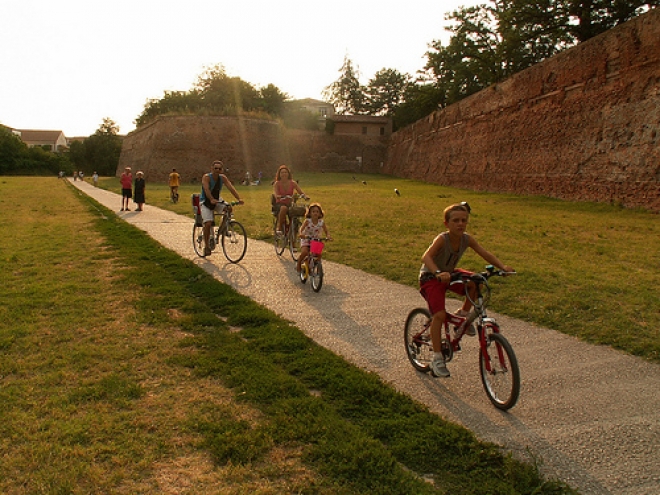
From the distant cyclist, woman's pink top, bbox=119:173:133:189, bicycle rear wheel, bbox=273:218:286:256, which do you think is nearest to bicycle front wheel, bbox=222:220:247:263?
bicycle rear wheel, bbox=273:218:286:256

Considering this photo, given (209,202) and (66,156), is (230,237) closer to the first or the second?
(209,202)

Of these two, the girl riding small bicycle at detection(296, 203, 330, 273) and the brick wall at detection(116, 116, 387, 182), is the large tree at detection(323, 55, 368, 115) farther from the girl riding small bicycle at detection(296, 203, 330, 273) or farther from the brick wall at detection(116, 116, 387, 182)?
the girl riding small bicycle at detection(296, 203, 330, 273)

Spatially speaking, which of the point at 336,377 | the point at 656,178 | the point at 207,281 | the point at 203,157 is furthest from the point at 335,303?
the point at 203,157

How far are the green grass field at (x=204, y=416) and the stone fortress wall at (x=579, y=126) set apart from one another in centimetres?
1718

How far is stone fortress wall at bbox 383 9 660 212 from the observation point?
61.1 ft

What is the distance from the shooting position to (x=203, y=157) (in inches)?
1795

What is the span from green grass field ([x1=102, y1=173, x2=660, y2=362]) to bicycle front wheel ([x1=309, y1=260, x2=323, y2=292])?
131 centimetres

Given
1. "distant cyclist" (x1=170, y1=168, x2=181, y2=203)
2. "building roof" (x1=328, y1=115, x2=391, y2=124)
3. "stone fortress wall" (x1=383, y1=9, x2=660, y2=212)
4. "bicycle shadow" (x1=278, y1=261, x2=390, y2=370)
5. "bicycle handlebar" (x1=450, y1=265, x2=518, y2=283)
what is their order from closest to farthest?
"bicycle handlebar" (x1=450, y1=265, x2=518, y2=283)
"bicycle shadow" (x1=278, y1=261, x2=390, y2=370)
"stone fortress wall" (x1=383, y1=9, x2=660, y2=212)
"distant cyclist" (x1=170, y1=168, x2=181, y2=203)
"building roof" (x1=328, y1=115, x2=391, y2=124)

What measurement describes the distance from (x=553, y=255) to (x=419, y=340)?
6.29 metres

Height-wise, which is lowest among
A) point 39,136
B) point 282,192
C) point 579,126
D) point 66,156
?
point 282,192

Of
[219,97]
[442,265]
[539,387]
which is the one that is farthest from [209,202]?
[219,97]

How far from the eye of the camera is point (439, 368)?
411 cm

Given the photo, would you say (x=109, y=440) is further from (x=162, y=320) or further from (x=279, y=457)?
(x=162, y=320)

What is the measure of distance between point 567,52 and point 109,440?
24.5 m
